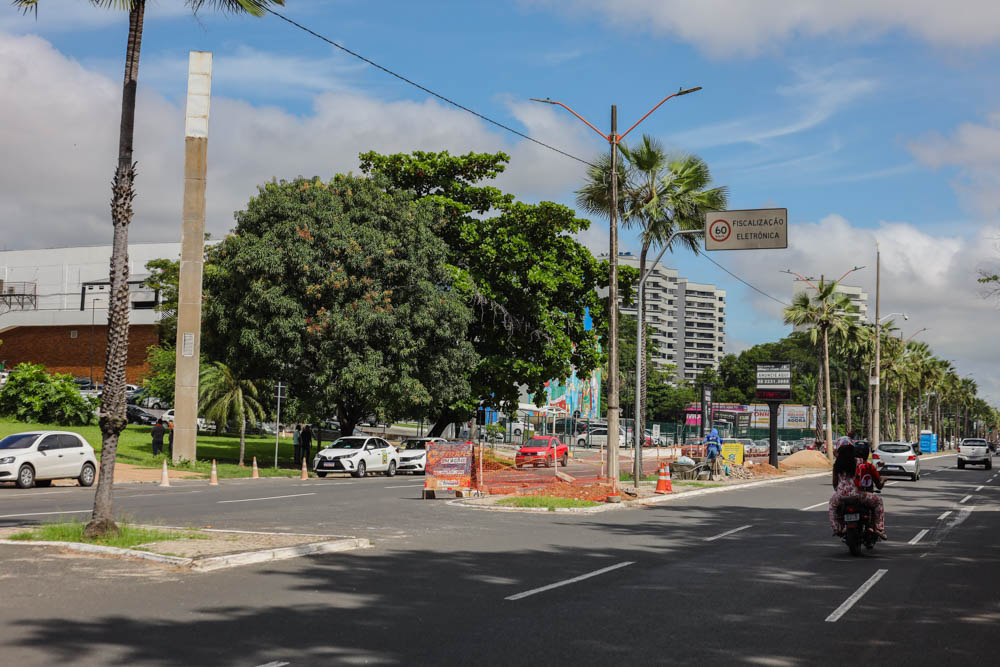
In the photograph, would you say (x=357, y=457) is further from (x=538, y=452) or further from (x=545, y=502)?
(x=545, y=502)

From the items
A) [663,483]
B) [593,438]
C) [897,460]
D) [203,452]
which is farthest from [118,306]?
[593,438]

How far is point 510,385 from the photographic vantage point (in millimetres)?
44688

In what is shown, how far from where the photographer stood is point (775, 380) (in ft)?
156

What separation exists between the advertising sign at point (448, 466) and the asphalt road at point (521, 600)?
5584mm

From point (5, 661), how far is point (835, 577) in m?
9.12

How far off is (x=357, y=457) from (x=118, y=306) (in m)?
23.2

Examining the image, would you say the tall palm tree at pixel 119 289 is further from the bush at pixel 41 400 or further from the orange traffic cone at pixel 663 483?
the bush at pixel 41 400

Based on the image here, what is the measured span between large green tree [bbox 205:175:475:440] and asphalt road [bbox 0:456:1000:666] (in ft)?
62.6

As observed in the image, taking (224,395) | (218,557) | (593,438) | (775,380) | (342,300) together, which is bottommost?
(593,438)

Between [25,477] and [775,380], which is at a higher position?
[775,380]

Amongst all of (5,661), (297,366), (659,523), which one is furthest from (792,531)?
(297,366)

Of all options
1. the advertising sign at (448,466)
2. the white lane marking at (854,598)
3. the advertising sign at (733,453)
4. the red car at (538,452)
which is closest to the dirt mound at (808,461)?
the red car at (538,452)

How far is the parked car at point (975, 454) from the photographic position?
55219mm

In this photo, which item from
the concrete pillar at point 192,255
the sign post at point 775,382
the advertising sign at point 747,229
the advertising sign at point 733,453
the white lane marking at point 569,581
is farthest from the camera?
the sign post at point 775,382
